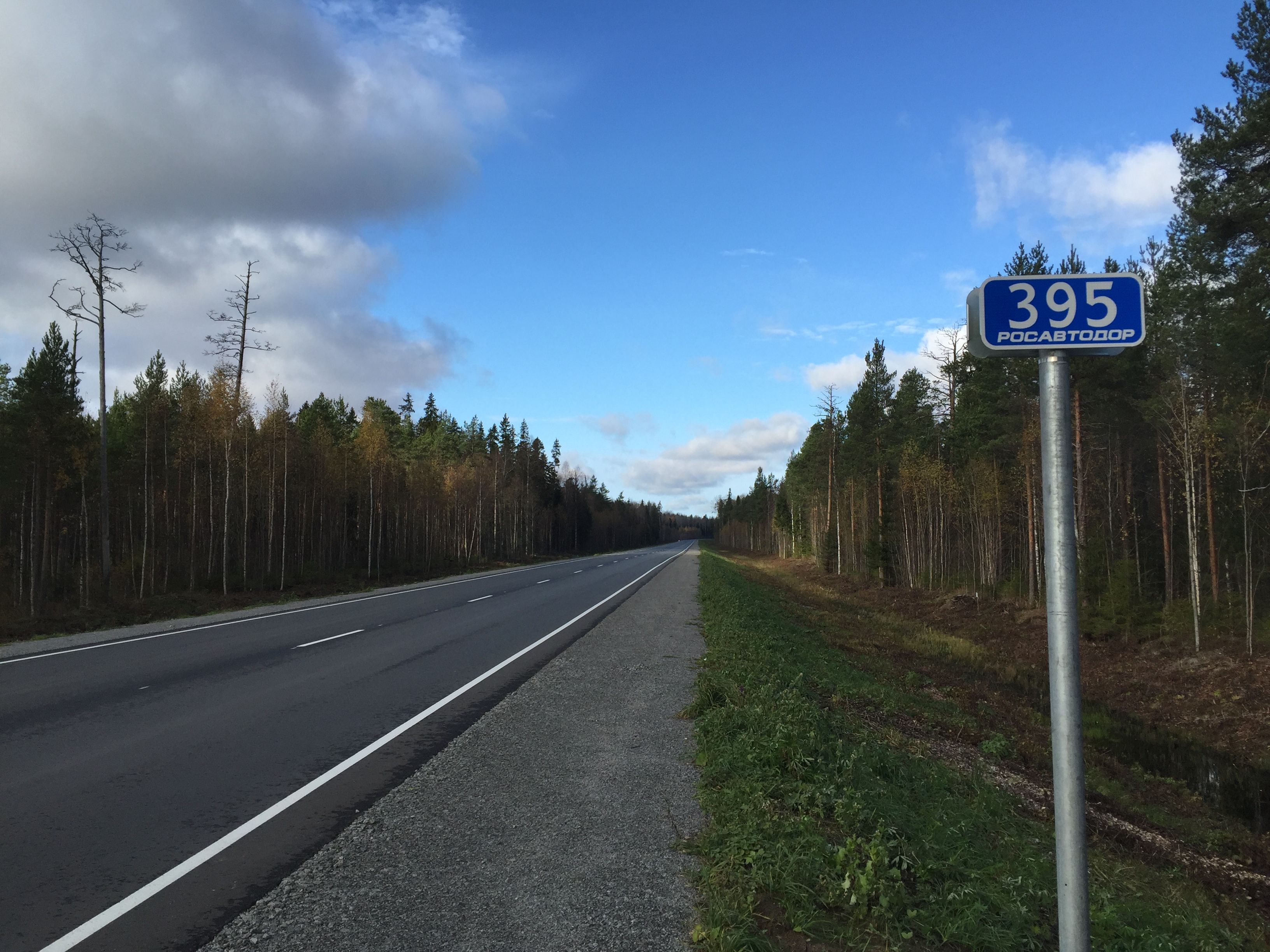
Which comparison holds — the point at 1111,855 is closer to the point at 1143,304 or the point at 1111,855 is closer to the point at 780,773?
the point at 780,773

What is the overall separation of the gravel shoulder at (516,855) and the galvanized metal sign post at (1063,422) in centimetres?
211

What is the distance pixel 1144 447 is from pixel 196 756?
34977 mm

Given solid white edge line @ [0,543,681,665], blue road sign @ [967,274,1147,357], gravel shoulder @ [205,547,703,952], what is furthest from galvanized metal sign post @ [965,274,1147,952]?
solid white edge line @ [0,543,681,665]

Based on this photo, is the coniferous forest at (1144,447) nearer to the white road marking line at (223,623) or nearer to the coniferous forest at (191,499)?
the white road marking line at (223,623)

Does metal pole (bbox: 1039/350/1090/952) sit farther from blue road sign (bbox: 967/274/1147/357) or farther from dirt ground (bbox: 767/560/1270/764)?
dirt ground (bbox: 767/560/1270/764)

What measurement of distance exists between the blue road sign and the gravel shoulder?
316 cm

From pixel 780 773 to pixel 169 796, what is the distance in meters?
4.77

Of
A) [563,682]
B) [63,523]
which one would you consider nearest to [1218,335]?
[563,682]

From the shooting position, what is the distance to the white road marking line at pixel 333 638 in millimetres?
14000

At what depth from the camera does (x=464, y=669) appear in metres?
11.7

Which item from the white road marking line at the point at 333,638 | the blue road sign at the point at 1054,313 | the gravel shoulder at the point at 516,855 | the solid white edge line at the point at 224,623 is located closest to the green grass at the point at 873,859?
the gravel shoulder at the point at 516,855

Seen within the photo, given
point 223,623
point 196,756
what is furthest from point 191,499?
point 196,756

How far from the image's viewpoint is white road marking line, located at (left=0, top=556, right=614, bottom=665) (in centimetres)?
1322

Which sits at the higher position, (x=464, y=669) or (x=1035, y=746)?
(x=464, y=669)
